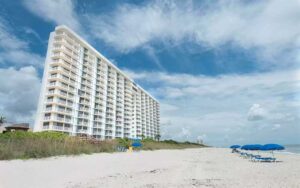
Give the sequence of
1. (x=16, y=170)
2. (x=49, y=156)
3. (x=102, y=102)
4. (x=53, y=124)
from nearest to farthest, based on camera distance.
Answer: (x=16, y=170), (x=49, y=156), (x=53, y=124), (x=102, y=102)

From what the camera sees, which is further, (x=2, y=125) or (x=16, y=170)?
(x=2, y=125)

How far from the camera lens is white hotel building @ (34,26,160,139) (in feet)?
165

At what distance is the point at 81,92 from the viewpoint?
197 feet

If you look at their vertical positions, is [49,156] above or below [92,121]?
below

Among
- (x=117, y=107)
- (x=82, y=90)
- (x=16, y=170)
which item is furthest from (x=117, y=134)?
(x=16, y=170)

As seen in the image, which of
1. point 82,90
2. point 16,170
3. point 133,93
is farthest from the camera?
point 133,93

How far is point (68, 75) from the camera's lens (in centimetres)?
5522

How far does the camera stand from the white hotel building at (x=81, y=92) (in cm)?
5034

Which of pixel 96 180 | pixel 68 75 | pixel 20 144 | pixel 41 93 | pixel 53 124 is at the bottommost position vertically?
pixel 96 180

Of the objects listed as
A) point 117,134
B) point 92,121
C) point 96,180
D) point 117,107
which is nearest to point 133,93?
point 117,107

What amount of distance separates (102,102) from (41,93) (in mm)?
21126

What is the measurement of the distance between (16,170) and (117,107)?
68520 mm

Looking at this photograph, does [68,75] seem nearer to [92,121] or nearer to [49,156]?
[92,121]

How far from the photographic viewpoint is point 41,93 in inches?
2012
